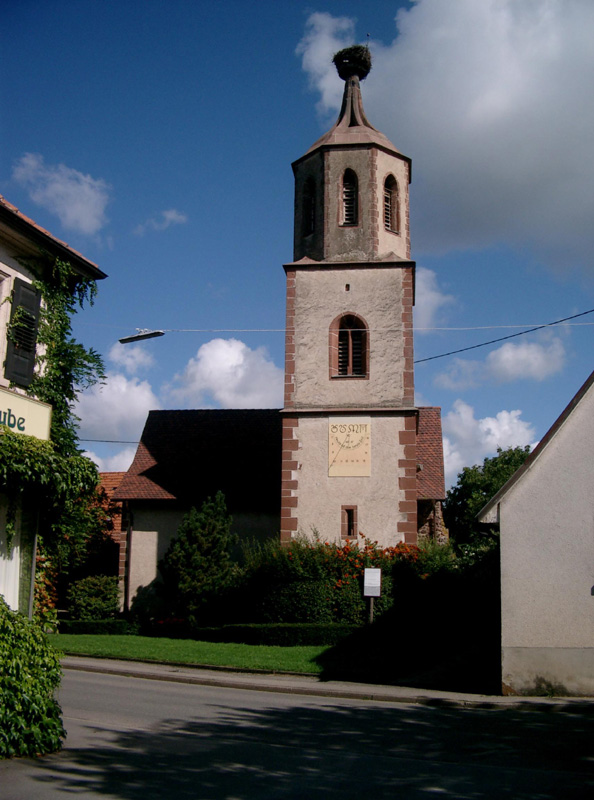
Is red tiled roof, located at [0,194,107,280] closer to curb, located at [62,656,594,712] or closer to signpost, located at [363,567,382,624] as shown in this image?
curb, located at [62,656,594,712]

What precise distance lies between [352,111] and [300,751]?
2350 cm

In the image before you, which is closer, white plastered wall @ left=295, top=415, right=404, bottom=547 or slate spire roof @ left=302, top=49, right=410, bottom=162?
white plastered wall @ left=295, top=415, right=404, bottom=547

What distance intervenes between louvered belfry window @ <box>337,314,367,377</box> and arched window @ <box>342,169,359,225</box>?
3.18 m

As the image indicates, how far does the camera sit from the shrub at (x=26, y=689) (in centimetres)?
872

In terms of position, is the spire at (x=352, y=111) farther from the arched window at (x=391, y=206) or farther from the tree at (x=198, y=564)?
the tree at (x=198, y=564)

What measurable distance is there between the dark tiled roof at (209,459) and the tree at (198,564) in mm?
2748

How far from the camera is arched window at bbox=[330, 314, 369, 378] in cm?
2600

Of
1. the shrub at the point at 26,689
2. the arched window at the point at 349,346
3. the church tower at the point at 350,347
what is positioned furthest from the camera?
the arched window at the point at 349,346

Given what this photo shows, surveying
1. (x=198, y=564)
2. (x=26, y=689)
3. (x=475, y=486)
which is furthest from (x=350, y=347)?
(x=475, y=486)

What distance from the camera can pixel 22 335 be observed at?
11.7m

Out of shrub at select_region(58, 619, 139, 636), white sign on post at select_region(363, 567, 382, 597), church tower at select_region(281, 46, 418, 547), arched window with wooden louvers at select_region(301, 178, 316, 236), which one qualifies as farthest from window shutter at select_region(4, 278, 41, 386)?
arched window with wooden louvers at select_region(301, 178, 316, 236)

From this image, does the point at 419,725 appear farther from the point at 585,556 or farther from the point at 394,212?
the point at 394,212

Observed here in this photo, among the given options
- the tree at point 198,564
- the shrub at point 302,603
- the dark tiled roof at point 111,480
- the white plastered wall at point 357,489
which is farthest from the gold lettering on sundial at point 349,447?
the dark tiled roof at point 111,480

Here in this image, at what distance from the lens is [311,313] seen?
2650 centimetres
